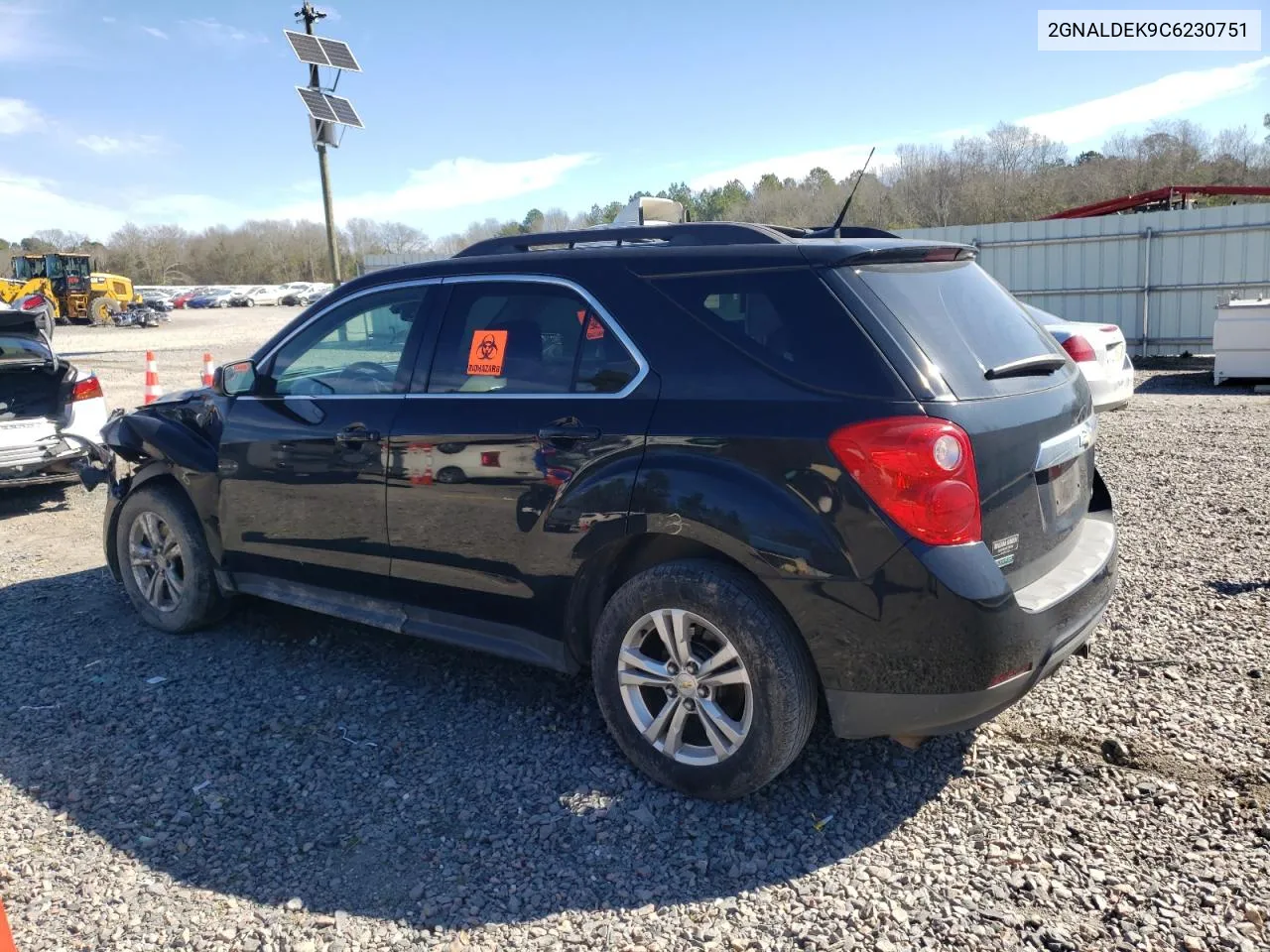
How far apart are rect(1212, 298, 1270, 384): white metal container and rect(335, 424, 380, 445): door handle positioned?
43.3ft

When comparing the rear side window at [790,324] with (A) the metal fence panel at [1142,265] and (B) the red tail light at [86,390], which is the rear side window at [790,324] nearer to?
(B) the red tail light at [86,390]

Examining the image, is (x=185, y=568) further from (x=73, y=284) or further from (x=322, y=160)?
(x=73, y=284)

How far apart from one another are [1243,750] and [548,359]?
112 inches

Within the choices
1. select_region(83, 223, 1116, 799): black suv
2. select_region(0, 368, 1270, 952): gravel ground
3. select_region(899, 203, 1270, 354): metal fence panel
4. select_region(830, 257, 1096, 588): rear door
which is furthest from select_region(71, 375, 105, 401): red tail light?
select_region(899, 203, 1270, 354): metal fence panel

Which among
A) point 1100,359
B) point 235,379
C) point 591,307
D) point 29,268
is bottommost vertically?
point 1100,359

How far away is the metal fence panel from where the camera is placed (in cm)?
1681

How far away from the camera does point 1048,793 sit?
10.9 feet

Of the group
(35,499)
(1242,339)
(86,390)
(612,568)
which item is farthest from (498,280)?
(1242,339)

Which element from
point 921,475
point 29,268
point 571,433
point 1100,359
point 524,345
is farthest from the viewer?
point 29,268

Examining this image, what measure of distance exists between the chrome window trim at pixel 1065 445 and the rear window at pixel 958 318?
197 mm

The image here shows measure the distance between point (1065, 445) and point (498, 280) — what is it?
219 centimetres

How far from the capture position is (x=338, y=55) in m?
20.0

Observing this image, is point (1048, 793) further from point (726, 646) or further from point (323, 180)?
point (323, 180)

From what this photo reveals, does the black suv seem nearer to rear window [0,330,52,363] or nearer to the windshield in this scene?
rear window [0,330,52,363]
